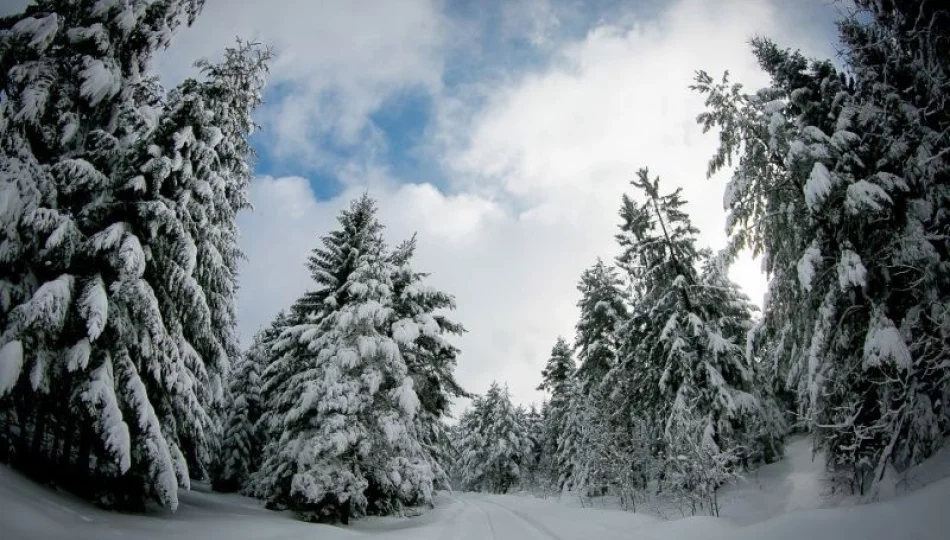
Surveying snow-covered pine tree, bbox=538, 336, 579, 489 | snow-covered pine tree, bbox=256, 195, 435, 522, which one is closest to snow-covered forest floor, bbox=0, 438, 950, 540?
snow-covered pine tree, bbox=256, 195, 435, 522

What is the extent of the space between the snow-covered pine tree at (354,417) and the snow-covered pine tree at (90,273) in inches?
156

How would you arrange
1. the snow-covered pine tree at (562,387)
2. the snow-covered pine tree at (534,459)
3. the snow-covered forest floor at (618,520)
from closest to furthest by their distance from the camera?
the snow-covered forest floor at (618,520) < the snow-covered pine tree at (562,387) < the snow-covered pine tree at (534,459)

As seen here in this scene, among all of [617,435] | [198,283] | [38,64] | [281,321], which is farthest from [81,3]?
[617,435]

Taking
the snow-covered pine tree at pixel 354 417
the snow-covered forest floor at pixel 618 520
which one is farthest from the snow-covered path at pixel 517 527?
the snow-covered pine tree at pixel 354 417

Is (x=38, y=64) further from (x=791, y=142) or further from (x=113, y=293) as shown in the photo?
(x=791, y=142)

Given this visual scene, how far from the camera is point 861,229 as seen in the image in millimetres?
10453

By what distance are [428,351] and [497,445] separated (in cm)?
3473

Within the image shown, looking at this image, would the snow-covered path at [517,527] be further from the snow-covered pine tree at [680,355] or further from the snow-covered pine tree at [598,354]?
the snow-covered pine tree at [598,354]

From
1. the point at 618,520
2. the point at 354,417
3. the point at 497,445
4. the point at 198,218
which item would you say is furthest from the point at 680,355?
the point at 497,445

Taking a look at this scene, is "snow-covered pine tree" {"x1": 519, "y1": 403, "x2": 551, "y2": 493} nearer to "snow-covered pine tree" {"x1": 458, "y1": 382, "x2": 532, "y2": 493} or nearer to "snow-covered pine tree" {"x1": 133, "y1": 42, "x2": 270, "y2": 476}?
"snow-covered pine tree" {"x1": 458, "y1": 382, "x2": 532, "y2": 493}

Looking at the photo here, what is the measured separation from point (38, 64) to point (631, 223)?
2049 cm

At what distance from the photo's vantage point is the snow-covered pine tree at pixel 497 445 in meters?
49.1

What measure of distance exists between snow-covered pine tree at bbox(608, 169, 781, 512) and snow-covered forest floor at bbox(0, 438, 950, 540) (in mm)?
1602

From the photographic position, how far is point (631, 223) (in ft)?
66.2
